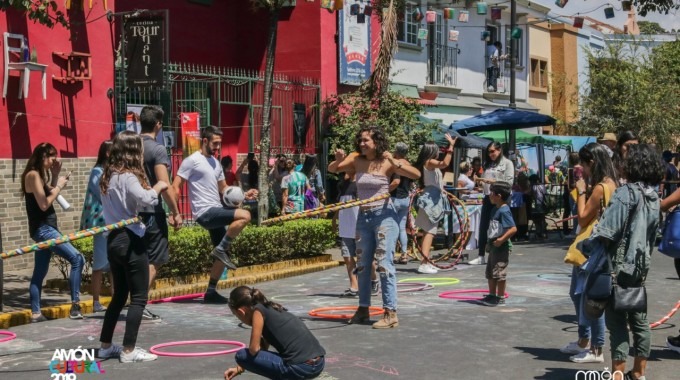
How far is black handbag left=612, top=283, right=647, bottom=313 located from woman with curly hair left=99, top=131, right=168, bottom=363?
373 centimetres

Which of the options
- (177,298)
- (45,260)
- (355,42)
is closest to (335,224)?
(177,298)

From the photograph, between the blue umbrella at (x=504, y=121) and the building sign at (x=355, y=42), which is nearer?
the blue umbrella at (x=504, y=121)

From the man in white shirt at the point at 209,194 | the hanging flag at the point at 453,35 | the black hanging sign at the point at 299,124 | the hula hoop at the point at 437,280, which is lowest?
the hula hoop at the point at 437,280

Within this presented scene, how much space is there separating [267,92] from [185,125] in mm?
1998

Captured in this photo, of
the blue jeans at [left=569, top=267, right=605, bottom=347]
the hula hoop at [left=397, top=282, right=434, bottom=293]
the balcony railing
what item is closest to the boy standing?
the hula hoop at [left=397, top=282, right=434, bottom=293]

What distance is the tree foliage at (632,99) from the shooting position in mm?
39094

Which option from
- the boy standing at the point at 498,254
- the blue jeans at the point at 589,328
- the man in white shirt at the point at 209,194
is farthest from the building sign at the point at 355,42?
the blue jeans at the point at 589,328

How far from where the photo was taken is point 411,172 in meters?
10.1

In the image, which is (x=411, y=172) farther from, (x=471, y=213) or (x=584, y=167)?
(x=471, y=213)

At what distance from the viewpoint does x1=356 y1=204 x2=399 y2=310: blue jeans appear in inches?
388

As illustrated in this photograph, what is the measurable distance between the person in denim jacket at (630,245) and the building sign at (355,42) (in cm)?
1547

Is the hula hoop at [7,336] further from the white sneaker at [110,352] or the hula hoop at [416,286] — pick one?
the hula hoop at [416,286]

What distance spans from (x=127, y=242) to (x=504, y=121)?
1519cm

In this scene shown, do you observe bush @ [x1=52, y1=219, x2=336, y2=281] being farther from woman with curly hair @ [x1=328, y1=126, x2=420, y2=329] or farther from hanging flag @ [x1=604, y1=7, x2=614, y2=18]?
hanging flag @ [x1=604, y1=7, x2=614, y2=18]
